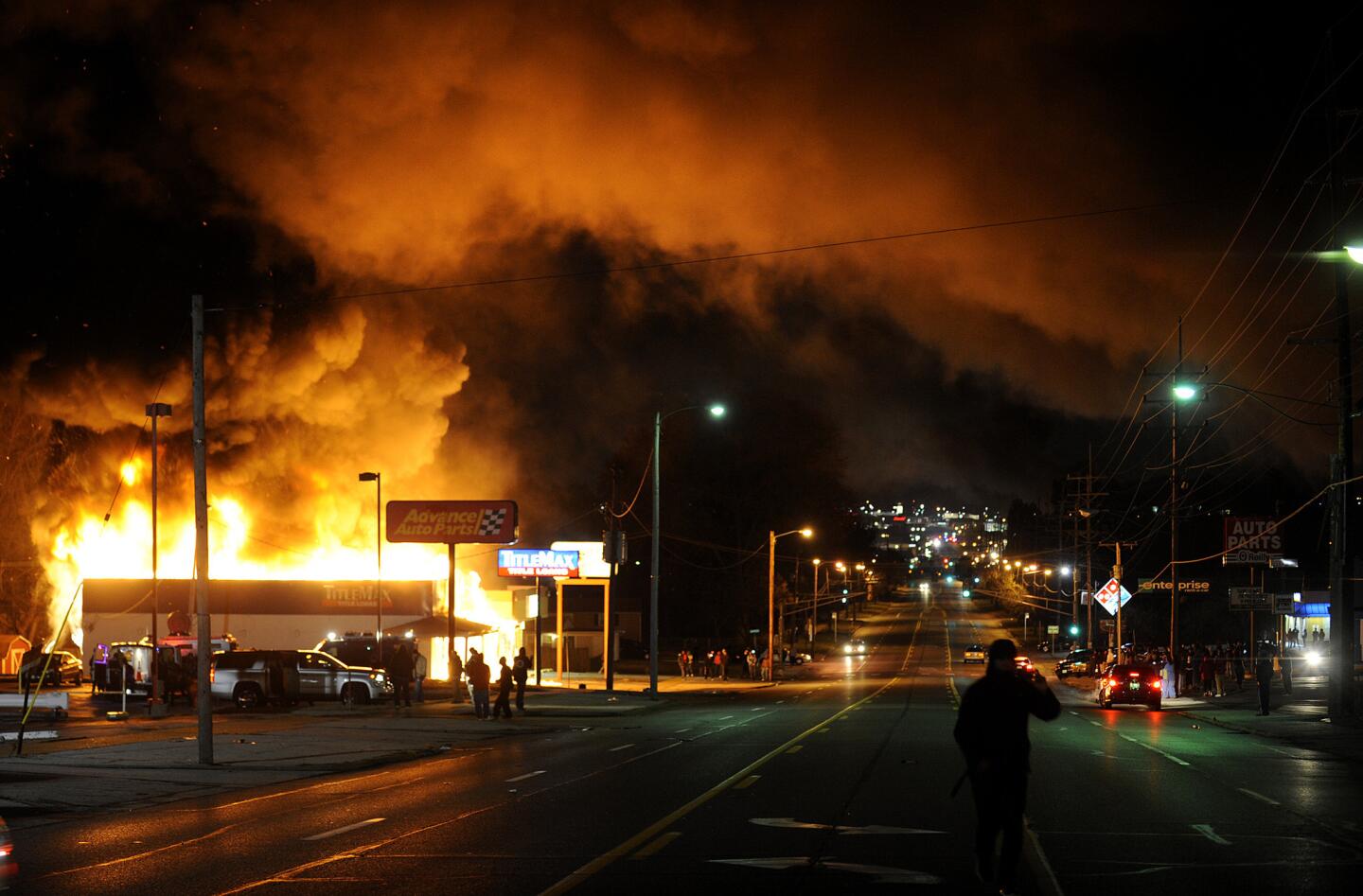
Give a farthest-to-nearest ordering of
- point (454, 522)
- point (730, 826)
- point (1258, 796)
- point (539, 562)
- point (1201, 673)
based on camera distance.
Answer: point (539, 562)
point (1201, 673)
point (454, 522)
point (1258, 796)
point (730, 826)

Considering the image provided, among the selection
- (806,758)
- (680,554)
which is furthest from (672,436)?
(806,758)

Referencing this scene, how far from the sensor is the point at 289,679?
3906 centimetres

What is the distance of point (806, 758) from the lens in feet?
68.6

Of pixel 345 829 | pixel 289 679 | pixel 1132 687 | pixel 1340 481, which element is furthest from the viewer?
pixel 1132 687

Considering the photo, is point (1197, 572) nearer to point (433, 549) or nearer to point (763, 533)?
point (763, 533)

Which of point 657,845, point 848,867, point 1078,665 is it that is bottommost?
point 1078,665

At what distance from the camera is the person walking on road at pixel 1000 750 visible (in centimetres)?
929

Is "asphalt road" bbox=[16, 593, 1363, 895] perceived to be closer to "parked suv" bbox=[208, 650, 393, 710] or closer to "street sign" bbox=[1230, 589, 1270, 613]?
"parked suv" bbox=[208, 650, 393, 710]

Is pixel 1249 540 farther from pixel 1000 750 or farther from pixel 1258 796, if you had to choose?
pixel 1000 750

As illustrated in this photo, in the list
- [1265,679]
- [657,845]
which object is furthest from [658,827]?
[1265,679]

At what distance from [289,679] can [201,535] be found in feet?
62.4

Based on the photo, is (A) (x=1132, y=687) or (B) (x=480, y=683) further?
(A) (x=1132, y=687)

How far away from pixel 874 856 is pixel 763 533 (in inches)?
3338

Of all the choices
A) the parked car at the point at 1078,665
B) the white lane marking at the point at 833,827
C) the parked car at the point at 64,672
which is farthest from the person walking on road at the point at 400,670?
the parked car at the point at 1078,665
